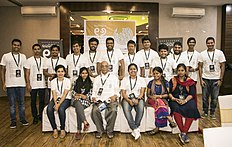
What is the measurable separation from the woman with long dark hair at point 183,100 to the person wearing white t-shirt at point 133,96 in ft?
1.59

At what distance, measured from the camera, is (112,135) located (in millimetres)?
4180

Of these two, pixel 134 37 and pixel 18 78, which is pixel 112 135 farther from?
pixel 134 37

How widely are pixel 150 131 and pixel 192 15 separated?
15.1ft

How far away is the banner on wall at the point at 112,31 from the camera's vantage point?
7.49 metres

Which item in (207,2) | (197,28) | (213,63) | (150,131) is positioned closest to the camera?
(150,131)

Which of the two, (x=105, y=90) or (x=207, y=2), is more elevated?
(x=207, y=2)

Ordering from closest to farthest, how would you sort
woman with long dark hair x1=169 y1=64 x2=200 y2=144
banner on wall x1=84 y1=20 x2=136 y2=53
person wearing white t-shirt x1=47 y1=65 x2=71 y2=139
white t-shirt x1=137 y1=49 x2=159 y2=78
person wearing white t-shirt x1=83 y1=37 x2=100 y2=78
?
woman with long dark hair x1=169 y1=64 x2=200 y2=144
person wearing white t-shirt x1=47 y1=65 x2=71 y2=139
person wearing white t-shirt x1=83 y1=37 x2=100 y2=78
white t-shirt x1=137 y1=49 x2=159 y2=78
banner on wall x1=84 y1=20 x2=136 y2=53

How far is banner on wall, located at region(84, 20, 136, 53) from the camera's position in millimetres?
7488

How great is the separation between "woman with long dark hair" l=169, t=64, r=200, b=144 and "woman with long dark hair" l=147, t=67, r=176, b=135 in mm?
115

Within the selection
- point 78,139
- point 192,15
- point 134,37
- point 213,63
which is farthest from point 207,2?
point 78,139

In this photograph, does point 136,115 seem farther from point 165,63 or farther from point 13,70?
point 13,70

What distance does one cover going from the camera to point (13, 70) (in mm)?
4516

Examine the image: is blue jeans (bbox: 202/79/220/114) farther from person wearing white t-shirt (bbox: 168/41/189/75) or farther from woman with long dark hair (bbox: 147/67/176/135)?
woman with long dark hair (bbox: 147/67/176/135)

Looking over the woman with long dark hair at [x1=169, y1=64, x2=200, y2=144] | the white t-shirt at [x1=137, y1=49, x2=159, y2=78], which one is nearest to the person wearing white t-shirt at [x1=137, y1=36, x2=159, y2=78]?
the white t-shirt at [x1=137, y1=49, x2=159, y2=78]
